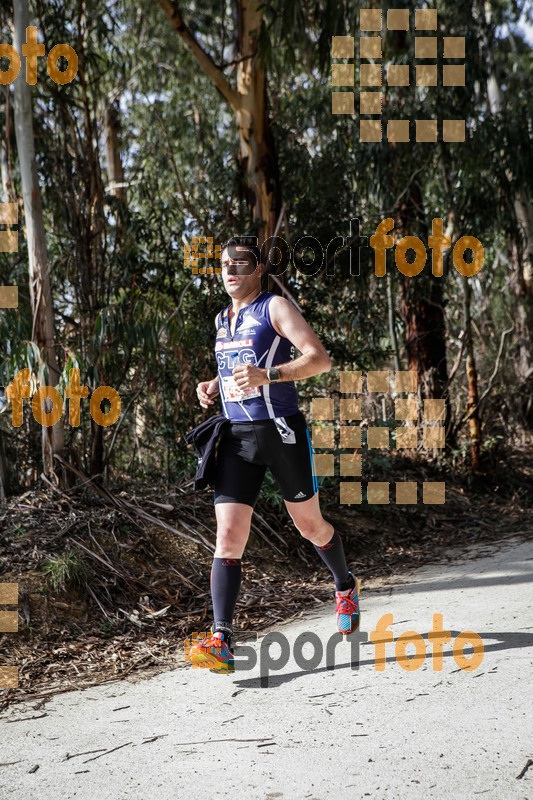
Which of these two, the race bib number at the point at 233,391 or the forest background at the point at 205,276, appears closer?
the race bib number at the point at 233,391

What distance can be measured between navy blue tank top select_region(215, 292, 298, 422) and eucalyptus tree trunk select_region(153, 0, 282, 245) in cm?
423

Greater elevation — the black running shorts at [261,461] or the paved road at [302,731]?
the black running shorts at [261,461]

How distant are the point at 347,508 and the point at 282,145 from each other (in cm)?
465

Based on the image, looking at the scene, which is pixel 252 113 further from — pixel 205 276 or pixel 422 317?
pixel 422 317

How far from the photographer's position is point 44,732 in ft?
9.62

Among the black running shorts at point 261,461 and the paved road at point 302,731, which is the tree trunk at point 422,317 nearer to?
the paved road at point 302,731

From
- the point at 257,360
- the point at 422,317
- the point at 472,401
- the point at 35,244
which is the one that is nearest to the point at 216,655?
the point at 257,360

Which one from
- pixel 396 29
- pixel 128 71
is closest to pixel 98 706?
pixel 396 29

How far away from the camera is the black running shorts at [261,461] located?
364 cm

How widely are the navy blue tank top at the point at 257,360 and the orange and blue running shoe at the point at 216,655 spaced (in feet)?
3.33

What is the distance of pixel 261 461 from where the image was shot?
3.67 metres

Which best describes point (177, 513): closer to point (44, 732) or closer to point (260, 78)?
point (44, 732)

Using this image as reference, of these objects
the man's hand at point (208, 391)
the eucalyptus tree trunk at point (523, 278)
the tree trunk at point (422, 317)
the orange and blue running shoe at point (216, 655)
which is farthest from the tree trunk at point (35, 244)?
the eucalyptus tree trunk at point (523, 278)

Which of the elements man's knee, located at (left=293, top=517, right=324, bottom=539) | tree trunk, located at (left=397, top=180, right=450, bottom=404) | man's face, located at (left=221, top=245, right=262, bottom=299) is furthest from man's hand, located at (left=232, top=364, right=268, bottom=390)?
tree trunk, located at (left=397, top=180, right=450, bottom=404)
